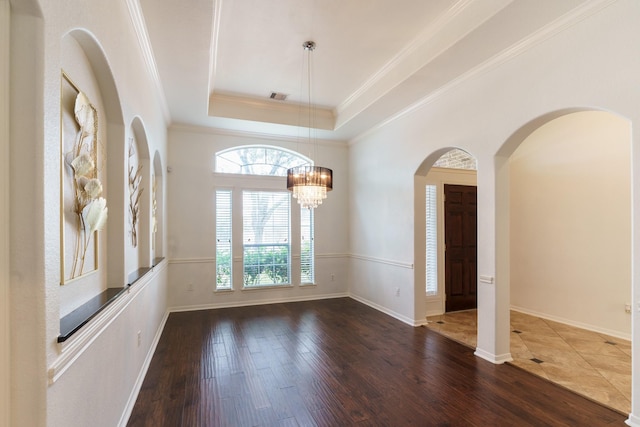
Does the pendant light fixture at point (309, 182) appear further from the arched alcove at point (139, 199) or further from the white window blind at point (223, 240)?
the white window blind at point (223, 240)

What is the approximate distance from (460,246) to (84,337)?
5.42m

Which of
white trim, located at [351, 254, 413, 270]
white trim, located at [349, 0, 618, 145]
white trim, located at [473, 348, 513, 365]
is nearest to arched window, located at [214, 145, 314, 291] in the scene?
white trim, located at [351, 254, 413, 270]

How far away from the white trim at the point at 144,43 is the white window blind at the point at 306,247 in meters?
3.28

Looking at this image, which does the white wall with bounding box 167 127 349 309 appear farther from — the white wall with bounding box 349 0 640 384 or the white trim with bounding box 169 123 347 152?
the white wall with bounding box 349 0 640 384

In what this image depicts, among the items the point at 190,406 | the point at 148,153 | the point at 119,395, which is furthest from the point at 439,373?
the point at 148,153

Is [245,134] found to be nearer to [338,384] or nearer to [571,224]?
[338,384]

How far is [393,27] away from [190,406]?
4.11 meters

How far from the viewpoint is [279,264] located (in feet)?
20.4

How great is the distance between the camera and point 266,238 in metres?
6.12

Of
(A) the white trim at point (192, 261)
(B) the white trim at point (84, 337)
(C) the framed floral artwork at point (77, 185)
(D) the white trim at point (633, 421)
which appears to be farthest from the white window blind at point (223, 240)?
(D) the white trim at point (633, 421)

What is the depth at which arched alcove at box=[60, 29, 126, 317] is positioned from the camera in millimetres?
1729

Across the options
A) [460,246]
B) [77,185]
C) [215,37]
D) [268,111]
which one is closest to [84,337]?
[77,185]

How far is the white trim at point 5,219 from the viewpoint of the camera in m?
1.17

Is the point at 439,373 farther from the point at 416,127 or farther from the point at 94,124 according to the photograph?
the point at 94,124
